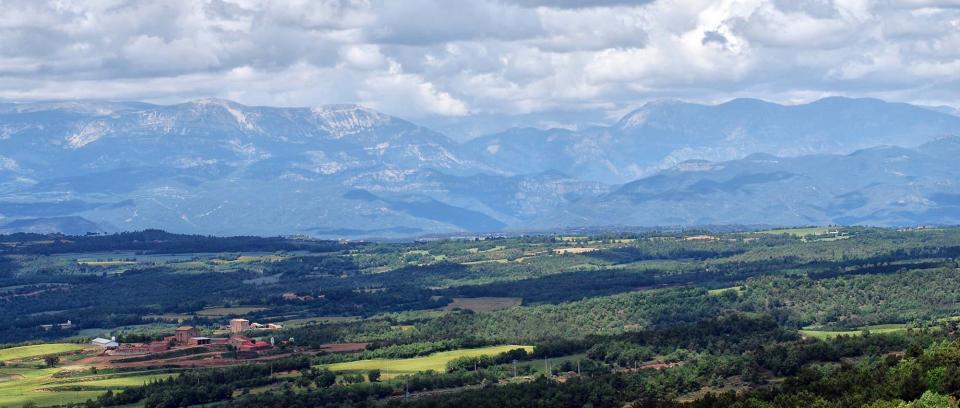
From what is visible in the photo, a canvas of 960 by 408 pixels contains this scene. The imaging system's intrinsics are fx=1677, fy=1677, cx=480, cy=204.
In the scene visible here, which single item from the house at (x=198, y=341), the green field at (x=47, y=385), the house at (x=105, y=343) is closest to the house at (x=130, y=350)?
the house at (x=105, y=343)

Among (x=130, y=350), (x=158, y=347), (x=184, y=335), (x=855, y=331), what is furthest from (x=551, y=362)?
(x=184, y=335)

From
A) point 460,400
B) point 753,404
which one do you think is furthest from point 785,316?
point 753,404

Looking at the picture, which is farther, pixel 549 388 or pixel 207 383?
pixel 207 383

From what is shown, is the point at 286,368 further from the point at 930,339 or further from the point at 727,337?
the point at 930,339

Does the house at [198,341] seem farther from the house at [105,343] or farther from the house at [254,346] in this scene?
the house at [105,343]

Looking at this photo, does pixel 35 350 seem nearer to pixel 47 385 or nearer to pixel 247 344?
pixel 247 344

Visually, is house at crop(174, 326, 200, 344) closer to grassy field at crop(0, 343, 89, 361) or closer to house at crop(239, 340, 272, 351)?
house at crop(239, 340, 272, 351)
